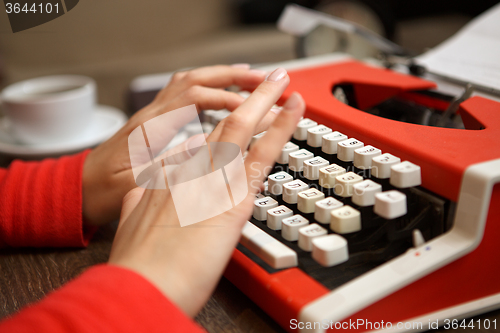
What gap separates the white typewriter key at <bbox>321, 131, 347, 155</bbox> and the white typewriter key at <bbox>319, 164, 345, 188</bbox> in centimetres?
4

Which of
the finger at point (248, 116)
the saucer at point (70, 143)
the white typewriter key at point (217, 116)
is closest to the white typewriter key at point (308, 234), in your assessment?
the finger at point (248, 116)

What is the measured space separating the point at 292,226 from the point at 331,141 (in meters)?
0.14

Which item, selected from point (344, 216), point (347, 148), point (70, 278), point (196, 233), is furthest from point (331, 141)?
point (70, 278)

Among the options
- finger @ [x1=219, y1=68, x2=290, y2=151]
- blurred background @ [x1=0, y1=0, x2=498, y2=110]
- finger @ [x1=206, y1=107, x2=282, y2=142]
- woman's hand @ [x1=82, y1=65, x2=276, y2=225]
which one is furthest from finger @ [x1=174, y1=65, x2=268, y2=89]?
blurred background @ [x1=0, y1=0, x2=498, y2=110]

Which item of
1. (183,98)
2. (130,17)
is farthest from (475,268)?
(130,17)

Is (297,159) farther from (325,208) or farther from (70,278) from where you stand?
(70,278)

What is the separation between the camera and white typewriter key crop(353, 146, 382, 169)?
1.53ft

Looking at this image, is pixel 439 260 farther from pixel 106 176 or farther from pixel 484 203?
pixel 106 176

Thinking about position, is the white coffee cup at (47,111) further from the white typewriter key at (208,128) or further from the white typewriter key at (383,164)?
the white typewriter key at (383,164)

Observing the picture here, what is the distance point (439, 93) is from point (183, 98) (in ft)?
1.45

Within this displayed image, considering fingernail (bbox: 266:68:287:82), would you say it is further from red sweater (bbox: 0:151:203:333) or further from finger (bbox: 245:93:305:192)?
red sweater (bbox: 0:151:203:333)

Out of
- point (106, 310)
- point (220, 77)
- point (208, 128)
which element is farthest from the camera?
point (208, 128)

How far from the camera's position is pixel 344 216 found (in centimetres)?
41

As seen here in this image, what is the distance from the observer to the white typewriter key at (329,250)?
39cm
